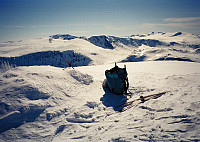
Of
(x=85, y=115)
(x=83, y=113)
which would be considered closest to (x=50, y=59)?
(x=83, y=113)

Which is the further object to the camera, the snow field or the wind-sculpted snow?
the wind-sculpted snow

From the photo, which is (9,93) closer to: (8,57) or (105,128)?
(105,128)

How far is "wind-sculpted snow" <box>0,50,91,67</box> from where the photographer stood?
104938mm

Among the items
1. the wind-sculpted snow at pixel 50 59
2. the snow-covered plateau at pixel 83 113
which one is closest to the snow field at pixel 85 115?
the snow-covered plateau at pixel 83 113

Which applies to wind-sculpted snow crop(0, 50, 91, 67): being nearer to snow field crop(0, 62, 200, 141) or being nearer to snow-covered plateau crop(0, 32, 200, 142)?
snow-covered plateau crop(0, 32, 200, 142)

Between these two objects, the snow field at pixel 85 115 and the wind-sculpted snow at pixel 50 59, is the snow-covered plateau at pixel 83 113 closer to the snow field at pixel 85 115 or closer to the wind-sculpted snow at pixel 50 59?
the snow field at pixel 85 115

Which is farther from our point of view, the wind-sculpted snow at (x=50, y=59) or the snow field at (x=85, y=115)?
the wind-sculpted snow at (x=50, y=59)

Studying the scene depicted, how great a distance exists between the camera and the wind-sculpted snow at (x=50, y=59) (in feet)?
344

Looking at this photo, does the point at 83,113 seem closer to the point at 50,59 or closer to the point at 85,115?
the point at 85,115

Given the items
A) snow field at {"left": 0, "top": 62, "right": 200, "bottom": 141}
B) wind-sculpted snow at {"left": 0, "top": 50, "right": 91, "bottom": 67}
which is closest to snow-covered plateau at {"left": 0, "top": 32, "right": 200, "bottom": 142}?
snow field at {"left": 0, "top": 62, "right": 200, "bottom": 141}

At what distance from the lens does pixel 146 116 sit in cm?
620

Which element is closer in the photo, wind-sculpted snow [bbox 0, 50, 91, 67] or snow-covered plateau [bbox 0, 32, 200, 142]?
snow-covered plateau [bbox 0, 32, 200, 142]

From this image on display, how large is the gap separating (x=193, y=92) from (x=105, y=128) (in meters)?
6.37

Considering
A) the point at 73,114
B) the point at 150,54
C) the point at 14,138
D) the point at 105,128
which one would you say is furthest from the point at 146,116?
the point at 150,54
